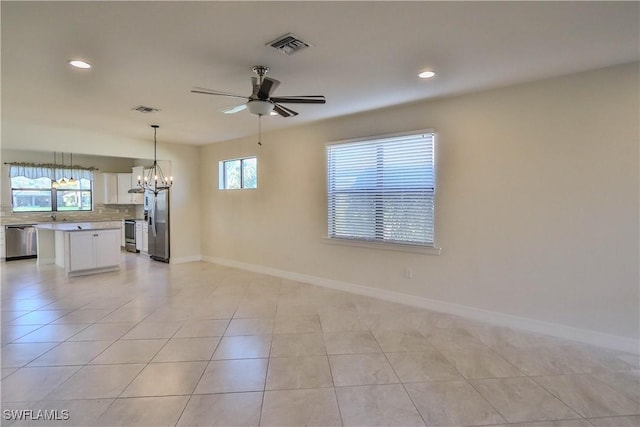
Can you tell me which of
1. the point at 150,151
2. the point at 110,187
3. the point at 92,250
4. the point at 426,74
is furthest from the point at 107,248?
the point at 426,74

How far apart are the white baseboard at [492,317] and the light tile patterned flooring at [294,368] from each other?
127mm

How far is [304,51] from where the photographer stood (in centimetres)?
264

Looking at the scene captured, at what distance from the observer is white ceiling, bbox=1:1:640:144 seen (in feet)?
6.82

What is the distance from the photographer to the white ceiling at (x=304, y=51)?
2.08 m

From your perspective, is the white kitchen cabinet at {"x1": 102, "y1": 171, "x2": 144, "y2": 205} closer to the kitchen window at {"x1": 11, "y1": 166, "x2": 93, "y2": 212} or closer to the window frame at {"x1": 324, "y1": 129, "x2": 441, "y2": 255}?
the kitchen window at {"x1": 11, "y1": 166, "x2": 93, "y2": 212}

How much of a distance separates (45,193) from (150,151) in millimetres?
3801

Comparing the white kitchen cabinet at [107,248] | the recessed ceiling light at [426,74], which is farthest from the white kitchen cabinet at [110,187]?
the recessed ceiling light at [426,74]

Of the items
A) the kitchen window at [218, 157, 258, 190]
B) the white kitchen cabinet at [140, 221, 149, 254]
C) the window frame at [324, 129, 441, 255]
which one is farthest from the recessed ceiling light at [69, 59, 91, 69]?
the white kitchen cabinet at [140, 221, 149, 254]

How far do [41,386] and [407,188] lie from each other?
4.09 metres

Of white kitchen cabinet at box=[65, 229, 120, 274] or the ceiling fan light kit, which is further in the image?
white kitchen cabinet at box=[65, 229, 120, 274]

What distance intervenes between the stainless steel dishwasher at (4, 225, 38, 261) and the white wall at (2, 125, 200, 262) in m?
2.51

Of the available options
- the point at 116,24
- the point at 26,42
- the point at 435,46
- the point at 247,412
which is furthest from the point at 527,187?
the point at 26,42

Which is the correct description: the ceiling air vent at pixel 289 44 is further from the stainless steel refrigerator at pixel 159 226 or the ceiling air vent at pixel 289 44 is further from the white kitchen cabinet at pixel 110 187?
the white kitchen cabinet at pixel 110 187

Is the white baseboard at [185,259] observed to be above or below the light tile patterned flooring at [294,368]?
above
